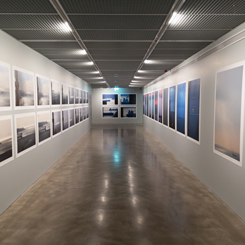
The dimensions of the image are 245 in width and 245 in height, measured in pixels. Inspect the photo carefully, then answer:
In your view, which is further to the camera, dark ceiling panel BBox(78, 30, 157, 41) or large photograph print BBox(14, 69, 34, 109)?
large photograph print BBox(14, 69, 34, 109)

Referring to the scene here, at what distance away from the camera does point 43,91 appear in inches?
294

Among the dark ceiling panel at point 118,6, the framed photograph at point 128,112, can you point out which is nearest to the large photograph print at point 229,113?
the dark ceiling panel at point 118,6

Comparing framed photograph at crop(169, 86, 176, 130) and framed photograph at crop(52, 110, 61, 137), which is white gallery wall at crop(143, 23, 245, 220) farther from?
framed photograph at crop(52, 110, 61, 137)

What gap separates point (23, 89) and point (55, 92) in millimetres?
3014

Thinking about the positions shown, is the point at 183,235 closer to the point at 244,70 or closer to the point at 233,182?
the point at 233,182

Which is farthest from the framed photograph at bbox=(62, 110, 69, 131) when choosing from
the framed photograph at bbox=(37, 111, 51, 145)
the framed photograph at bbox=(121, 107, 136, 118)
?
the framed photograph at bbox=(121, 107, 136, 118)

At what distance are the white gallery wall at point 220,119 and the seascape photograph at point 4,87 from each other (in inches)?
173

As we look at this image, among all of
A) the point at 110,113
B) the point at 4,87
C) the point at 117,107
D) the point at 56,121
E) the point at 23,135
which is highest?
the point at 4,87

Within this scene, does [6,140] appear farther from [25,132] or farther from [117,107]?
[117,107]

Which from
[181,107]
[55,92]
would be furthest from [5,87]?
[181,107]

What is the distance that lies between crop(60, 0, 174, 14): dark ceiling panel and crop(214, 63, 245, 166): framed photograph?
6.14 ft

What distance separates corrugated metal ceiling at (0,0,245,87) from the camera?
145 inches

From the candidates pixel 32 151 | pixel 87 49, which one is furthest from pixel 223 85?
pixel 32 151

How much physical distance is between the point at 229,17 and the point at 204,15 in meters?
0.44
